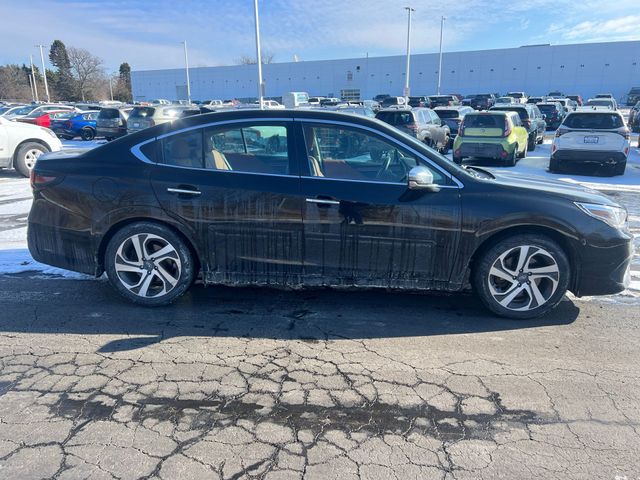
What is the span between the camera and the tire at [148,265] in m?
4.21

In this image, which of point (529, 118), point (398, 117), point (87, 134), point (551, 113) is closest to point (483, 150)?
Answer: point (398, 117)

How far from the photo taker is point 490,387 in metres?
3.13

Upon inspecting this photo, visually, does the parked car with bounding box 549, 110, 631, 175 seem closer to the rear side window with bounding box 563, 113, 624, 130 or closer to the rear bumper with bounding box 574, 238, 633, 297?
the rear side window with bounding box 563, 113, 624, 130

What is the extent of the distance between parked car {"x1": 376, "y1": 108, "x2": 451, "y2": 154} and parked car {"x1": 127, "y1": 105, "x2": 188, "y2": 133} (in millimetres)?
9708

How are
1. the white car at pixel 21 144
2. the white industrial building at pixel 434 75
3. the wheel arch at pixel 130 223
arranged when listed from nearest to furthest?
the wheel arch at pixel 130 223 → the white car at pixel 21 144 → the white industrial building at pixel 434 75

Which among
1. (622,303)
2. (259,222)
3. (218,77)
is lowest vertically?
(622,303)

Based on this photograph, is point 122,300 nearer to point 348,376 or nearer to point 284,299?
point 284,299

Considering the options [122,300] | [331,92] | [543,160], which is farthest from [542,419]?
[331,92]

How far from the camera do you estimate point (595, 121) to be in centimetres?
1231

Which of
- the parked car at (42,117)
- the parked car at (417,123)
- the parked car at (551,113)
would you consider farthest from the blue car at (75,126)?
the parked car at (551,113)

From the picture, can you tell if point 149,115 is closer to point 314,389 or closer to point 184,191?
point 184,191

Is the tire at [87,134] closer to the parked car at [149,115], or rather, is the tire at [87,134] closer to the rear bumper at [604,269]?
the parked car at [149,115]

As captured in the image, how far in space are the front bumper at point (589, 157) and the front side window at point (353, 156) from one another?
32.3 ft

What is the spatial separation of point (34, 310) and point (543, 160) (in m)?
15.2
